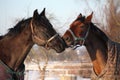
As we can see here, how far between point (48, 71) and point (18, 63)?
21.4ft

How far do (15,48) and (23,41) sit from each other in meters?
0.16

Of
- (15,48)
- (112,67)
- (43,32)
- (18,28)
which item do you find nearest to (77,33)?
(112,67)

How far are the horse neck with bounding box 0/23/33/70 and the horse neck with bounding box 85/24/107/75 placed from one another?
1532 mm

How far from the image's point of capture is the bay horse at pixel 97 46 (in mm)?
5875

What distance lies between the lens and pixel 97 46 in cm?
612

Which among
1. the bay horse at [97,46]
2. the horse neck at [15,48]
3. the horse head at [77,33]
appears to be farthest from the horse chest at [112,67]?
the horse neck at [15,48]

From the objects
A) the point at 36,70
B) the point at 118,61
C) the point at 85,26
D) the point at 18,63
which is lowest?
the point at 36,70

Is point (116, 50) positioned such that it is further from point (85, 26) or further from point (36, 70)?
point (36, 70)

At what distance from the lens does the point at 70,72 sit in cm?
1087

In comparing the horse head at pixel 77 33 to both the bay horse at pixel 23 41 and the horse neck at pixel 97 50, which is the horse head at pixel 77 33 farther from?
the bay horse at pixel 23 41

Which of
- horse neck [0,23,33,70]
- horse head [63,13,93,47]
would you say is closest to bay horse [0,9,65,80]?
horse neck [0,23,33,70]

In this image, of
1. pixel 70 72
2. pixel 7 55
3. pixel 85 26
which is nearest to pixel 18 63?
pixel 7 55

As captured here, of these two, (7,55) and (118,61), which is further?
(118,61)

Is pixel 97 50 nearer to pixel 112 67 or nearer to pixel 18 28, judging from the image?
pixel 112 67
